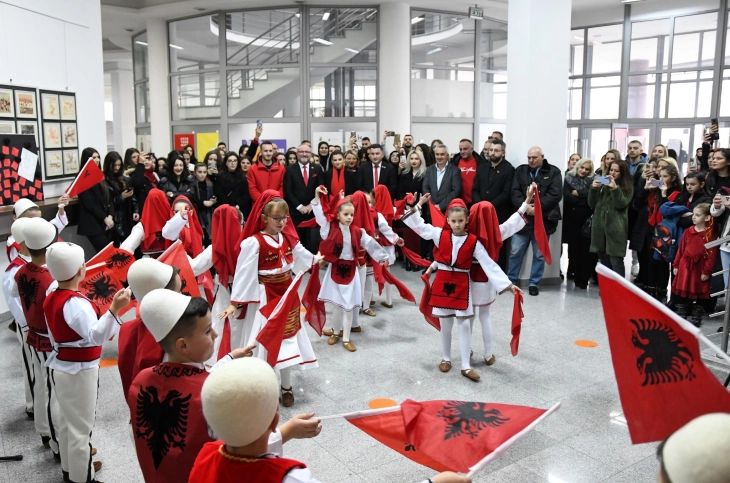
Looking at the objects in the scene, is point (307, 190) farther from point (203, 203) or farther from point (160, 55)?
point (160, 55)

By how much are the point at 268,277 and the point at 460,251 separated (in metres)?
1.54

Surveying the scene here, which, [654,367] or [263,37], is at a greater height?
[263,37]

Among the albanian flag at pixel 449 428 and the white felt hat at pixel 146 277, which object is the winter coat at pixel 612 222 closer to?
the albanian flag at pixel 449 428

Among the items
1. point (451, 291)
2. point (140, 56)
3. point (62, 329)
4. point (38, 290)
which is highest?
point (140, 56)

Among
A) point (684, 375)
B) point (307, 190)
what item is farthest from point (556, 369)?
point (307, 190)

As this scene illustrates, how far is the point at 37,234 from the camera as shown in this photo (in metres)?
3.31

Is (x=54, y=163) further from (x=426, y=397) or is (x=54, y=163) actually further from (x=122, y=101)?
(x=122, y=101)

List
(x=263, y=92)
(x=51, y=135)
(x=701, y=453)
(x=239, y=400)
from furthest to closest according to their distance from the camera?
(x=263, y=92) < (x=51, y=135) < (x=239, y=400) < (x=701, y=453)

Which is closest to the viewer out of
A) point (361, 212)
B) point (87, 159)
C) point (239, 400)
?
point (239, 400)

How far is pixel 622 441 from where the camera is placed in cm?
376

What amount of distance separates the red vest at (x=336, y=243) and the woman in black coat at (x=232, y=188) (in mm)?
3077

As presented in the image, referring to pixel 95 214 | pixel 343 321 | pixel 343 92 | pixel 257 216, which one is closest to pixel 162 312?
pixel 257 216

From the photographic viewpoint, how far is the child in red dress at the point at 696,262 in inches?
235

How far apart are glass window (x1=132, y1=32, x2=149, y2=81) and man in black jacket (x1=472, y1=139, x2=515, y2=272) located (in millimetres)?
9291
